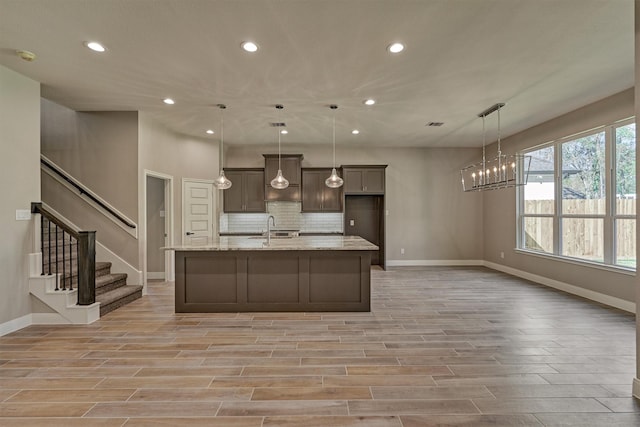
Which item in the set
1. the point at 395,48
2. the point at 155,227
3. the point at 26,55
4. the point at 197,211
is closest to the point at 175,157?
the point at 197,211

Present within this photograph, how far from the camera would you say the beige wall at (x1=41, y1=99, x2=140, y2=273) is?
5129 mm

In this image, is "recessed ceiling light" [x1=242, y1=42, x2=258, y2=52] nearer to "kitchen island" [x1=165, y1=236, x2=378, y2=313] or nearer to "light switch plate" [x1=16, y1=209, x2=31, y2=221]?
"kitchen island" [x1=165, y1=236, x2=378, y2=313]

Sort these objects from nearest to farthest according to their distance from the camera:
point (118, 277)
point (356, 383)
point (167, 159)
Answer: point (356, 383)
point (118, 277)
point (167, 159)

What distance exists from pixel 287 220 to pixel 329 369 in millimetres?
5176

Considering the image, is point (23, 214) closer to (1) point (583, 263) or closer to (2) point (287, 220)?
(2) point (287, 220)

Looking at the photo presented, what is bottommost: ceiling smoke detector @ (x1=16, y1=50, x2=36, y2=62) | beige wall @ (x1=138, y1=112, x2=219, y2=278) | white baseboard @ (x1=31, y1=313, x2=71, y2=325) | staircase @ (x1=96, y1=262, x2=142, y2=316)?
white baseboard @ (x1=31, y1=313, x2=71, y2=325)

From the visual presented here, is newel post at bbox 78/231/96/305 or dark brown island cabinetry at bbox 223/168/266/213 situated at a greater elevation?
dark brown island cabinetry at bbox 223/168/266/213

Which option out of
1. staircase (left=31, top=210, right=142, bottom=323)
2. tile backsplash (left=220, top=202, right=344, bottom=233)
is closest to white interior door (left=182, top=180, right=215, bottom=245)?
tile backsplash (left=220, top=202, right=344, bottom=233)

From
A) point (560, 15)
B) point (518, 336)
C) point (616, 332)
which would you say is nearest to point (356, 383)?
point (518, 336)

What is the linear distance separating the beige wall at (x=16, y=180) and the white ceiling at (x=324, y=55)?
280 mm

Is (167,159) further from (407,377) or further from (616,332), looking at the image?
(616,332)

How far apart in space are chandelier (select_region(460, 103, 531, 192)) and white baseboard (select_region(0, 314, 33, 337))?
6.45 metres

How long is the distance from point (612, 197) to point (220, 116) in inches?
243

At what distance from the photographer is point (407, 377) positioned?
2.58 m
